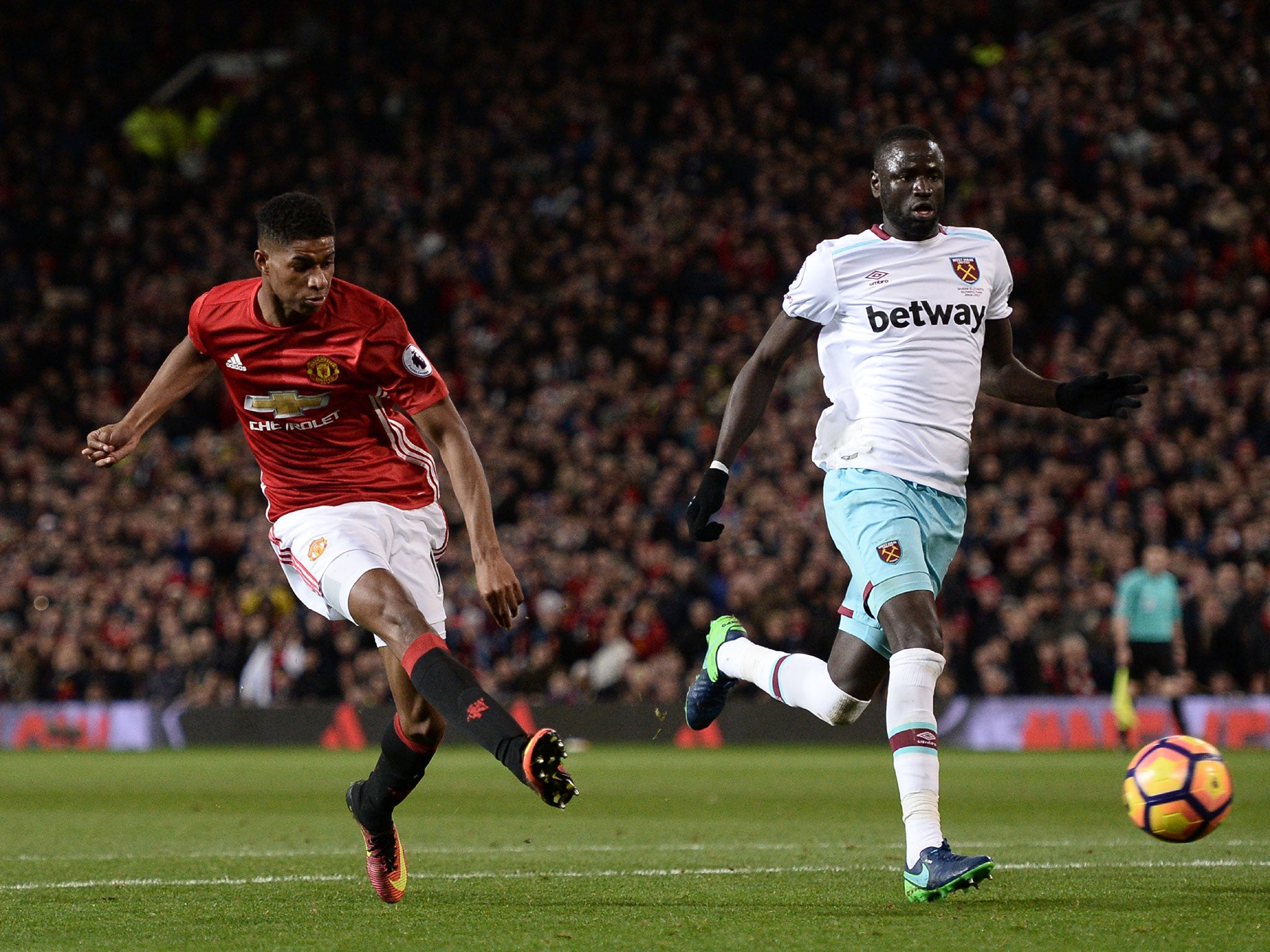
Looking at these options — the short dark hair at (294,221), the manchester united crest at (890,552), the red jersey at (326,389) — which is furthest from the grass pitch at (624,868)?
the short dark hair at (294,221)

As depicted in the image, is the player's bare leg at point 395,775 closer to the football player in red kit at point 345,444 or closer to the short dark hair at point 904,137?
the football player in red kit at point 345,444

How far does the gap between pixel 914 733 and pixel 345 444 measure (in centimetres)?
223

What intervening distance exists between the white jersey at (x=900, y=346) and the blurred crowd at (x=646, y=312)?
9.16 metres

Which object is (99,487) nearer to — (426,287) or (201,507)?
(201,507)

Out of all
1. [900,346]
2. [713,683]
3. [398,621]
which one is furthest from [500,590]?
[713,683]

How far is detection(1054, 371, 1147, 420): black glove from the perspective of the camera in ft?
20.7

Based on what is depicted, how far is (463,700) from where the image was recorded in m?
5.02

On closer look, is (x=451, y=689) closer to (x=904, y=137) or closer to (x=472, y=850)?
(x=904, y=137)

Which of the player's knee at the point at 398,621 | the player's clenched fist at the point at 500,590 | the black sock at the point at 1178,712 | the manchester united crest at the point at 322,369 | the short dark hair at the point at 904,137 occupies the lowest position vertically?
the black sock at the point at 1178,712

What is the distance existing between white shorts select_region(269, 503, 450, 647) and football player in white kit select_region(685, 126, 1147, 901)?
0.97 meters

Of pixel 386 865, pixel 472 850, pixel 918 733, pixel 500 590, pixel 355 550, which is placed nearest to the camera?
pixel 500 590

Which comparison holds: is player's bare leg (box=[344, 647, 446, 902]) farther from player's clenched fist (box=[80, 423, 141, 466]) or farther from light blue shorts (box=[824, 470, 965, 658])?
light blue shorts (box=[824, 470, 965, 658])

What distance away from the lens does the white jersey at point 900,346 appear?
6.14 metres

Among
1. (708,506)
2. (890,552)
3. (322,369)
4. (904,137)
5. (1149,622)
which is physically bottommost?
(1149,622)
